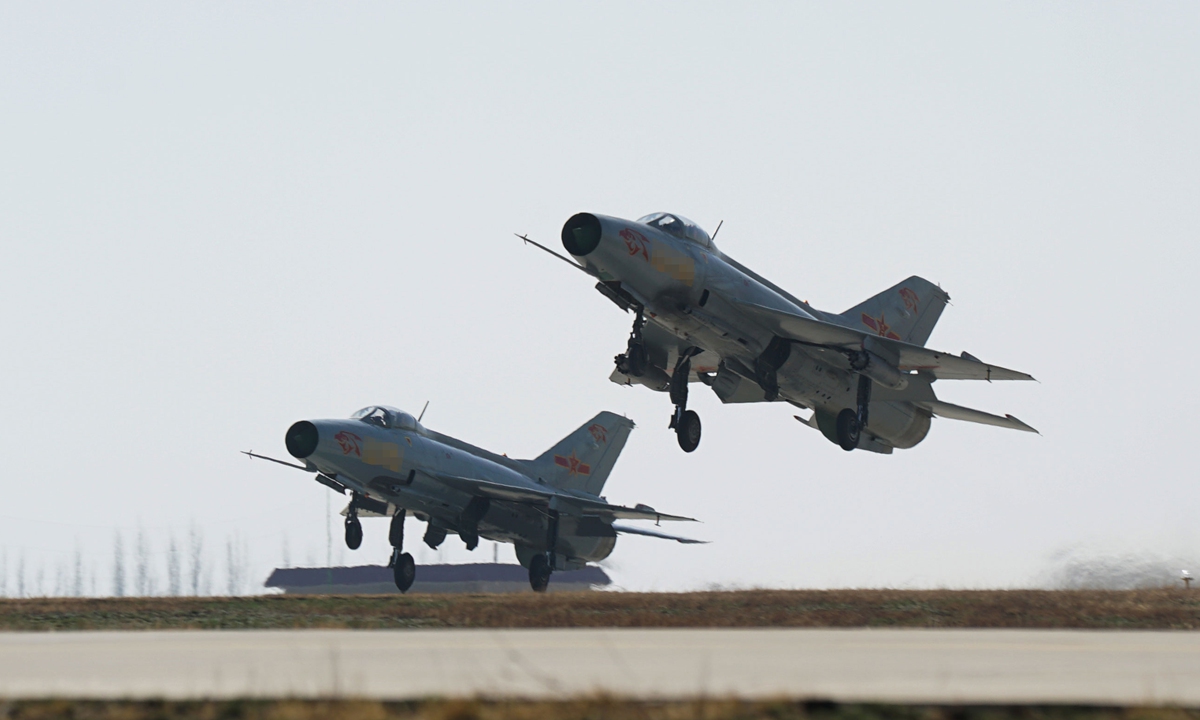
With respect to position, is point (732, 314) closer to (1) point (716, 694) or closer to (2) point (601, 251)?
(2) point (601, 251)

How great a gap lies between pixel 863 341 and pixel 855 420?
8.46 ft

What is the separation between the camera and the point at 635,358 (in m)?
29.7

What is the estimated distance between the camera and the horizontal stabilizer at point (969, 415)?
34438 mm

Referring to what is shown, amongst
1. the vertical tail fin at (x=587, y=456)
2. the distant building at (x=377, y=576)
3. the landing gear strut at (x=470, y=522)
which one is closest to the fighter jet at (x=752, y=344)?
the landing gear strut at (x=470, y=522)

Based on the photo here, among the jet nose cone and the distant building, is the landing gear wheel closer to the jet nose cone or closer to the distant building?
the jet nose cone

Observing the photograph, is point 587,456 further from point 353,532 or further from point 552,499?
point 353,532

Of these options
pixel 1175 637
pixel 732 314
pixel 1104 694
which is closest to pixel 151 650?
pixel 1104 694

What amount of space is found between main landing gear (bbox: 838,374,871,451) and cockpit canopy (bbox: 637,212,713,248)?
17.0ft

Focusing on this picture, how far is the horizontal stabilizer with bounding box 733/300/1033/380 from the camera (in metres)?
30.0

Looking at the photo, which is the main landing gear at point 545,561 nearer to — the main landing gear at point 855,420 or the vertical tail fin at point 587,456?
the vertical tail fin at point 587,456

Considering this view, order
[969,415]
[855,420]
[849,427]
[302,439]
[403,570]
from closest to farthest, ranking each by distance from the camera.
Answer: [855,420]
[849,427]
[969,415]
[302,439]
[403,570]

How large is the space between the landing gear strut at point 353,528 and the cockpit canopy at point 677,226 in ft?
54.6

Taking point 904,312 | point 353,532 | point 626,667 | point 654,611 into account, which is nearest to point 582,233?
point 654,611

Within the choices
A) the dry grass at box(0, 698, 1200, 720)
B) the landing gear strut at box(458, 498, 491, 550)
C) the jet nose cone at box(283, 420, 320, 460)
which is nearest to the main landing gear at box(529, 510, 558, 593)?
the landing gear strut at box(458, 498, 491, 550)
